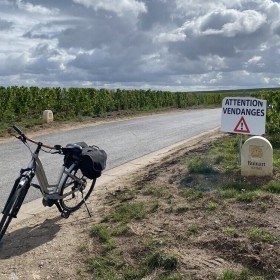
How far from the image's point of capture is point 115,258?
14.6 feet

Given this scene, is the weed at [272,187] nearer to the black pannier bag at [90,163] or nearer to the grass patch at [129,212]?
the grass patch at [129,212]

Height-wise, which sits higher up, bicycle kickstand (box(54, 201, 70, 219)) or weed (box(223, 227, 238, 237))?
weed (box(223, 227, 238, 237))

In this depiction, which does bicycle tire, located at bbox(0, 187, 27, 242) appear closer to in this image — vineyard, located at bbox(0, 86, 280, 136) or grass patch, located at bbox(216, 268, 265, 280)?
grass patch, located at bbox(216, 268, 265, 280)

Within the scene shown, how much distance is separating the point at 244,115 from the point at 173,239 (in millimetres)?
3581

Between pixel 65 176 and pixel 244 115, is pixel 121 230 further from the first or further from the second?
pixel 244 115

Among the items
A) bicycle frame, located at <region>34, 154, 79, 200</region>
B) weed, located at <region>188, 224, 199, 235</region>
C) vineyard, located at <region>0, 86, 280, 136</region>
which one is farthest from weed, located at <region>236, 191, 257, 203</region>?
vineyard, located at <region>0, 86, 280, 136</region>

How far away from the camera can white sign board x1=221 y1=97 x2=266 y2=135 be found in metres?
7.53

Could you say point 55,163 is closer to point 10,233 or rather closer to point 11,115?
point 10,233

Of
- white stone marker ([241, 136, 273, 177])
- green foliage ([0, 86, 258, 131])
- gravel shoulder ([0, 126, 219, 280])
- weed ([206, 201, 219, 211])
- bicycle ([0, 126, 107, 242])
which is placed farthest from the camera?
green foliage ([0, 86, 258, 131])

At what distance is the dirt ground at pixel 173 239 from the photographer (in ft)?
13.7

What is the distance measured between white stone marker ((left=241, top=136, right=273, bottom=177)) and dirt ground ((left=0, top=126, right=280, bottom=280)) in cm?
115

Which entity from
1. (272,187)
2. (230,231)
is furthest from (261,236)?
(272,187)

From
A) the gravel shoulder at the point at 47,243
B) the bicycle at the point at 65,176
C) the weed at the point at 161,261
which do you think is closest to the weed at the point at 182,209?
the gravel shoulder at the point at 47,243

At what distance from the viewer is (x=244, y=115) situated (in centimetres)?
764
